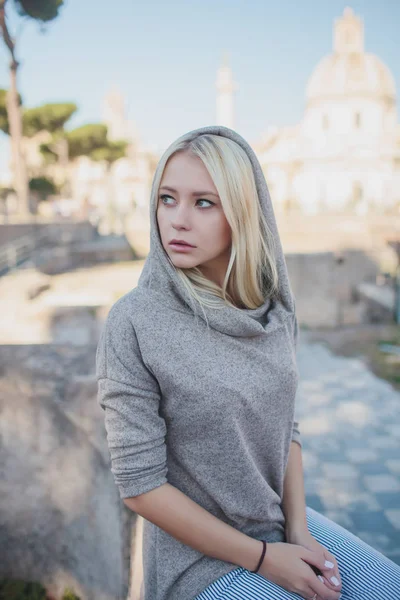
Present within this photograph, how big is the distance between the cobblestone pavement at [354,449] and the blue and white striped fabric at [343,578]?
1407 mm

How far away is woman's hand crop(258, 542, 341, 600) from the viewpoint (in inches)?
51.5

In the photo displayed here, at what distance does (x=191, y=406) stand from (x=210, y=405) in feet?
0.15

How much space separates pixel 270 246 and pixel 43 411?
1.47m

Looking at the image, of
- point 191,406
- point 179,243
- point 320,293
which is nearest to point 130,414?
point 191,406

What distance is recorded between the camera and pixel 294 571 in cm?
132

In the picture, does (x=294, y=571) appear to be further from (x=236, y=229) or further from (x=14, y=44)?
(x=14, y=44)

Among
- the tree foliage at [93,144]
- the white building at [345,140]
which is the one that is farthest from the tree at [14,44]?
the white building at [345,140]

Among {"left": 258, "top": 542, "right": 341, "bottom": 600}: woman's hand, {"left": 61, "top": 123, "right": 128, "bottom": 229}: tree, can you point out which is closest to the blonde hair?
{"left": 258, "top": 542, "right": 341, "bottom": 600}: woman's hand

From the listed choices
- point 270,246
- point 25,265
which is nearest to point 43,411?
point 270,246

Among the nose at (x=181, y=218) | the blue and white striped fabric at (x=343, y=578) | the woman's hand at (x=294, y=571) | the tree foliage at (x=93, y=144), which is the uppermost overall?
the tree foliage at (x=93, y=144)

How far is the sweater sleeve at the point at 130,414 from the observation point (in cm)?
129

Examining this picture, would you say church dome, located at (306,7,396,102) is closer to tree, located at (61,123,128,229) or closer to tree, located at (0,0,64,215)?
tree, located at (61,123,128,229)

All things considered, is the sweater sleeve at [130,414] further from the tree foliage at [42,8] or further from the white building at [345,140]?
the white building at [345,140]

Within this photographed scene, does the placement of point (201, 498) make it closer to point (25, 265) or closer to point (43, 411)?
point (43, 411)
